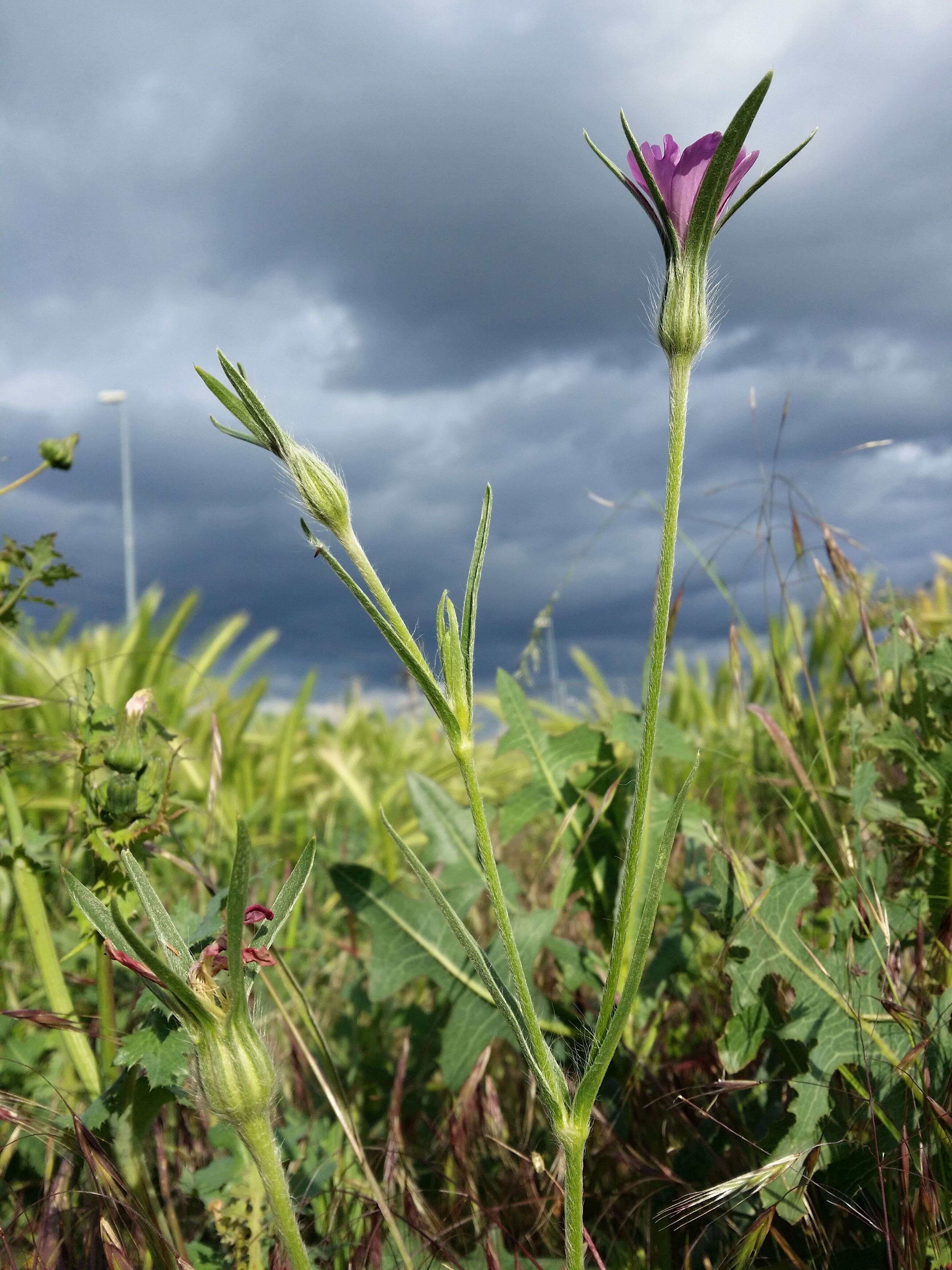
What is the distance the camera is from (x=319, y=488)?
2.60ft

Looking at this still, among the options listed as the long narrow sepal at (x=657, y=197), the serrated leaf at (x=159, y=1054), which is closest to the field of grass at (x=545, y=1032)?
the serrated leaf at (x=159, y=1054)

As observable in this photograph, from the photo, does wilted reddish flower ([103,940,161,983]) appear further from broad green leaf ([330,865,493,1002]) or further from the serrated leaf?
broad green leaf ([330,865,493,1002])

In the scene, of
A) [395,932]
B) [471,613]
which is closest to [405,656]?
[471,613]

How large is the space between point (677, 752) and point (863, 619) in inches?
16.9

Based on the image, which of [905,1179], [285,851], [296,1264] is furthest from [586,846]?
[285,851]

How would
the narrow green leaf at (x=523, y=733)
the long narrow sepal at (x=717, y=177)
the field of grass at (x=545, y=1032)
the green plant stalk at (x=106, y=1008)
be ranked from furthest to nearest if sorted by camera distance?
the narrow green leaf at (x=523, y=733) → the green plant stalk at (x=106, y=1008) → the field of grass at (x=545, y=1032) → the long narrow sepal at (x=717, y=177)

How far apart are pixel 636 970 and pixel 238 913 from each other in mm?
320

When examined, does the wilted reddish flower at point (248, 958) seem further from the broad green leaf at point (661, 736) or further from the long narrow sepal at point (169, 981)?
the broad green leaf at point (661, 736)

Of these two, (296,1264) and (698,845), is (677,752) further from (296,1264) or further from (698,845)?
(296,1264)

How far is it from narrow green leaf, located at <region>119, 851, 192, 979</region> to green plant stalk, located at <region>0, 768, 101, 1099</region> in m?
0.43

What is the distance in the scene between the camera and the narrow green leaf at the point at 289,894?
2.45 ft

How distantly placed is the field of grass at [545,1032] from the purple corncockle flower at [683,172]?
620 millimetres

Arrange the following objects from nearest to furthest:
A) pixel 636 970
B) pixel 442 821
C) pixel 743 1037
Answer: pixel 636 970 → pixel 743 1037 → pixel 442 821

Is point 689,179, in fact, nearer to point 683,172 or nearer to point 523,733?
point 683,172
